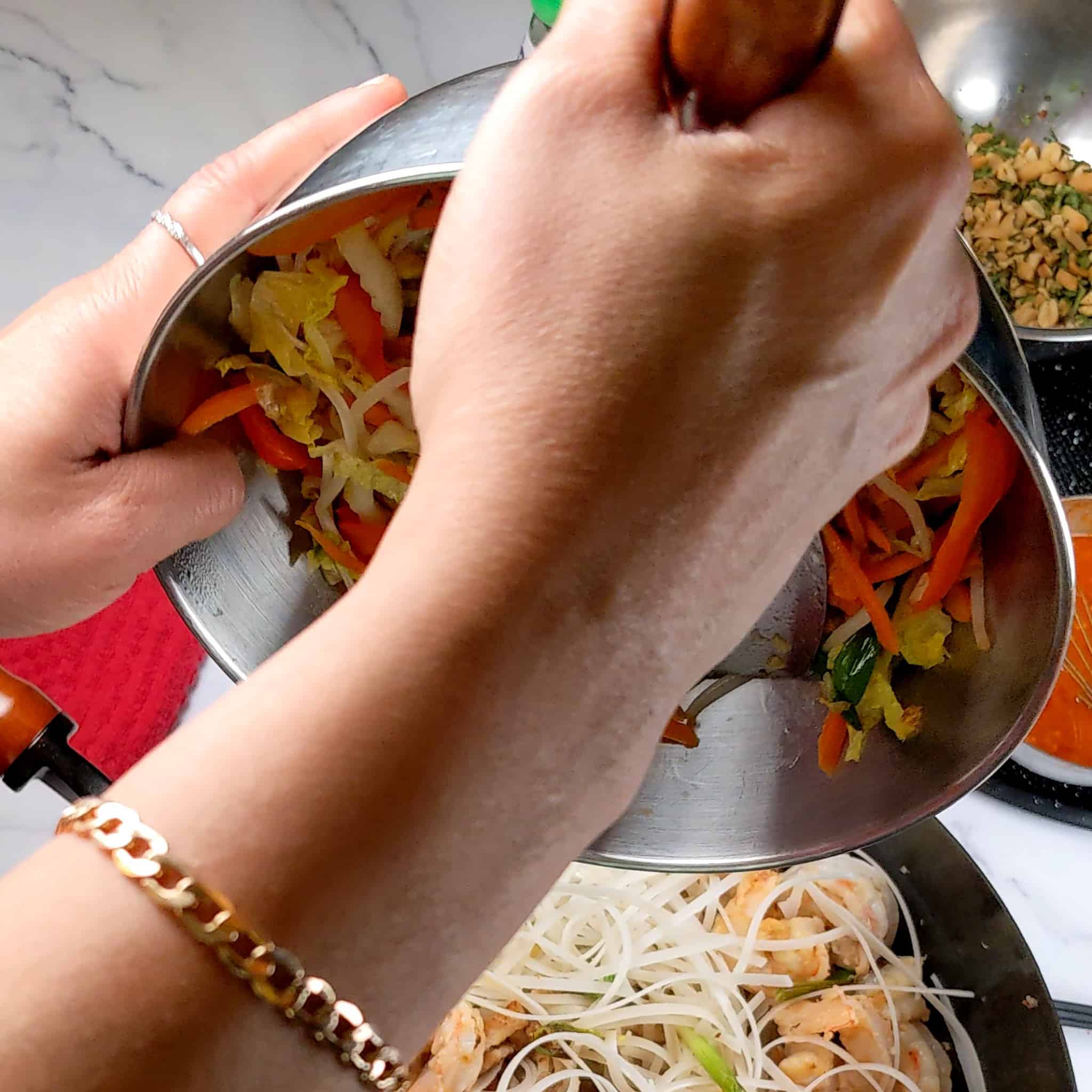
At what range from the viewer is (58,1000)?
245mm

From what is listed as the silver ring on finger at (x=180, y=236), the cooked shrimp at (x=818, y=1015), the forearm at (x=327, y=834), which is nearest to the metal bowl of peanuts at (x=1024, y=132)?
the cooked shrimp at (x=818, y=1015)

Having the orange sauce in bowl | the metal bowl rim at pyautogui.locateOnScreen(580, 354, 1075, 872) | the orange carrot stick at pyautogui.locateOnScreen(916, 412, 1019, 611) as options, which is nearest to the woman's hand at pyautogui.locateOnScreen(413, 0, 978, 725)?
the metal bowl rim at pyautogui.locateOnScreen(580, 354, 1075, 872)

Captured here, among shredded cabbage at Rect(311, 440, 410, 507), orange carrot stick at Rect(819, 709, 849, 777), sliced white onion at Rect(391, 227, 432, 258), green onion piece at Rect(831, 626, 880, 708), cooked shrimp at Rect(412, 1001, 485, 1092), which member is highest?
sliced white onion at Rect(391, 227, 432, 258)

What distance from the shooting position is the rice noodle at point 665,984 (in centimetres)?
77

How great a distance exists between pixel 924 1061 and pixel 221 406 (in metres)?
0.71

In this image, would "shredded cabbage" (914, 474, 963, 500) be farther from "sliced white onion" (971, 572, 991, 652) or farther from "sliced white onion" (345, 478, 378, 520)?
"sliced white onion" (345, 478, 378, 520)

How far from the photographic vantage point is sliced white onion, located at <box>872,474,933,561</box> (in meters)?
0.58

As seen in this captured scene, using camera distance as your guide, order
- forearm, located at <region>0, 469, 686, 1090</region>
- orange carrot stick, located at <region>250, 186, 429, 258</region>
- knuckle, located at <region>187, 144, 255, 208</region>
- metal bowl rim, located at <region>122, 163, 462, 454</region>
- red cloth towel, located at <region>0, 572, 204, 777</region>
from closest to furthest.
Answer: forearm, located at <region>0, 469, 686, 1090</region> → metal bowl rim, located at <region>122, 163, 462, 454</region> → orange carrot stick, located at <region>250, 186, 429, 258</region> → knuckle, located at <region>187, 144, 255, 208</region> → red cloth towel, located at <region>0, 572, 204, 777</region>

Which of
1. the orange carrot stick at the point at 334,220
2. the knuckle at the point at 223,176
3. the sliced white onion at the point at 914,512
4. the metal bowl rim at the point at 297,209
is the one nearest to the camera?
the metal bowl rim at the point at 297,209

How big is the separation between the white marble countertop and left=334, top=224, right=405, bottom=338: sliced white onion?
0.59 meters

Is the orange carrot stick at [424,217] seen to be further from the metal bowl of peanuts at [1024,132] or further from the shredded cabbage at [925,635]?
the metal bowl of peanuts at [1024,132]

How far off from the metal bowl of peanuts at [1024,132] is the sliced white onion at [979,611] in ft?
1.70

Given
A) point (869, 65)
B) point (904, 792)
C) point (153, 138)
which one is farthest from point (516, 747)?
point (153, 138)

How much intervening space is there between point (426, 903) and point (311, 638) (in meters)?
0.08
